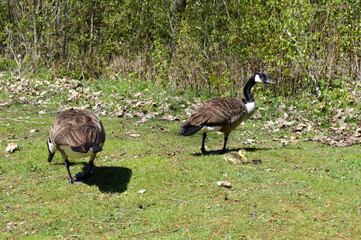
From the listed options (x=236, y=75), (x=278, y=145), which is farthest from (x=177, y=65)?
(x=278, y=145)

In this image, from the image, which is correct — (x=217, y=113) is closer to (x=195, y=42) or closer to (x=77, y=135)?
(x=77, y=135)

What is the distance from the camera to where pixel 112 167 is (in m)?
8.24

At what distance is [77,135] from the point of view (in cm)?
657

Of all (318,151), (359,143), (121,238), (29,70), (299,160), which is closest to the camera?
(121,238)

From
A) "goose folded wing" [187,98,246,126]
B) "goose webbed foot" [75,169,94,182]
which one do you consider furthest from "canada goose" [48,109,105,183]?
"goose folded wing" [187,98,246,126]

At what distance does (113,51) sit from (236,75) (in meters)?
8.09

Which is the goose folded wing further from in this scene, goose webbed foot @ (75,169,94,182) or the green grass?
goose webbed foot @ (75,169,94,182)

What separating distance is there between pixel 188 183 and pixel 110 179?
155cm

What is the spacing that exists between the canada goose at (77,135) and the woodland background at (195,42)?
775cm

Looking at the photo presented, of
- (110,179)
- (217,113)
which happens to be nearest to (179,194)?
(110,179)

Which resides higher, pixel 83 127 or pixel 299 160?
pixel 83 127

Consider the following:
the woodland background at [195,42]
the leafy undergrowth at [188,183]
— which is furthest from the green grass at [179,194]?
the woodland background at [195,42]

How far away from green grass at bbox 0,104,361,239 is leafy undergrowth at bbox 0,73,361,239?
2cm

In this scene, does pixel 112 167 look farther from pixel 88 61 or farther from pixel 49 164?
pixel 88 61
